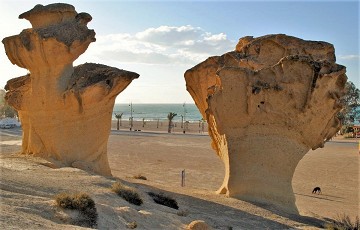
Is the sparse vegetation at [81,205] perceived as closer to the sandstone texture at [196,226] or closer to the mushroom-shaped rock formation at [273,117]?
the sandstone texture at [196,226]

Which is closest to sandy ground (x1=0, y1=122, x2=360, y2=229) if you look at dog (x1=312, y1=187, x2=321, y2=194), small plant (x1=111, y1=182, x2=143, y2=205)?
small plant (x1=111, y1=182, x2=143, y2=205)

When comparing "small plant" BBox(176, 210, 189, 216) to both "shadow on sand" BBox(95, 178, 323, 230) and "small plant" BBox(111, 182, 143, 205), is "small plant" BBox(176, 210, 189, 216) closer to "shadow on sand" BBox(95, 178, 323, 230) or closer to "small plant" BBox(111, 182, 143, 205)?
"shadow on sand" BBox(95, 178, 323, 230)

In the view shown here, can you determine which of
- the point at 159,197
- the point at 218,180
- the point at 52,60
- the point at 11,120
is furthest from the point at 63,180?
the point at 11,120

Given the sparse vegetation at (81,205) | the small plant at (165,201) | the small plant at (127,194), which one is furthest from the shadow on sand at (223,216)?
the sparse vegetation at (81,205)

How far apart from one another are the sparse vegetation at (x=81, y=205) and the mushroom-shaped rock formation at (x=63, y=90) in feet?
20.5

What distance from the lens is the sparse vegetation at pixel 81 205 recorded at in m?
7.90

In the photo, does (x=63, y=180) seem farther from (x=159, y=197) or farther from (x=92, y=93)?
Result: (x=92, y=93)

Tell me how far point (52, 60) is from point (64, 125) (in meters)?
2.27

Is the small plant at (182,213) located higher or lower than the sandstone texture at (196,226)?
lower

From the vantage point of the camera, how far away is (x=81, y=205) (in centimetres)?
818

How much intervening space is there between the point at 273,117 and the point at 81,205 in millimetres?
7526

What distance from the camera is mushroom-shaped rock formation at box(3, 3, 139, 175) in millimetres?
14609

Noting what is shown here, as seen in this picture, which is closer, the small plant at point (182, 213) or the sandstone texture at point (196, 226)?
the sandstone texture at point (196, 226)

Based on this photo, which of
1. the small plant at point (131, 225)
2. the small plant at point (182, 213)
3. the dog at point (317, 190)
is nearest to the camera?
the small plant at point (131, 225)
